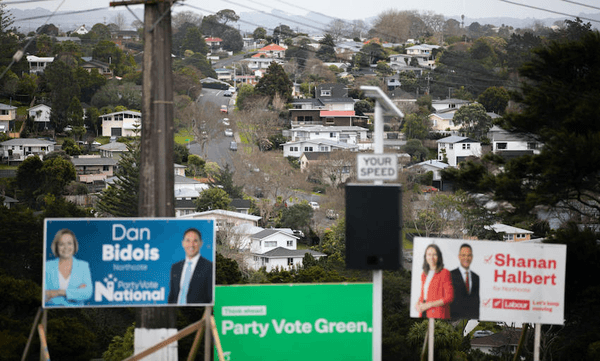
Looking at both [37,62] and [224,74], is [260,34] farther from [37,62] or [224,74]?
[37,62]

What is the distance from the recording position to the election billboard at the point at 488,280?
923 centimetres

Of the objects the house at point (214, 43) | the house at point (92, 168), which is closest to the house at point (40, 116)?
the house at point (92, 168)

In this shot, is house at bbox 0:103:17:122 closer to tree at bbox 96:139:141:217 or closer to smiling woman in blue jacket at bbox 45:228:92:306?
tree at bbox 96:139:141:217

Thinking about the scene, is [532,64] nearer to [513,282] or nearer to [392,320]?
[513,282]

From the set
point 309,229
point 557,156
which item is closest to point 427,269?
point 557,156

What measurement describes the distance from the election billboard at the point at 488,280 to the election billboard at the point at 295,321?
0.98 m

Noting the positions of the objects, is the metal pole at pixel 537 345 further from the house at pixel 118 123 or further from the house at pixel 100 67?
the house at pixel 100 67

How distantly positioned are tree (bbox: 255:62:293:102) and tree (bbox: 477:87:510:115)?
71.0 feet

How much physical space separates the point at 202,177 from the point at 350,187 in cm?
5459

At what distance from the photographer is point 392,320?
21750mm

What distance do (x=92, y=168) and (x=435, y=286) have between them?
5350 cm

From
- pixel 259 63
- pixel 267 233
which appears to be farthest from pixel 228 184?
pixel 259 63

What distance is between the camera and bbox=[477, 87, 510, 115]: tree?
3309 inches

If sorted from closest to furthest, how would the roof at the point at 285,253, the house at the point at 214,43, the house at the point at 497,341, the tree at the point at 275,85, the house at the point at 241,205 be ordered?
the house at the point at 497,341
the roof at the point at 285,253
the house at the point at 241,205
the tree at the point at 275,85
the house at the point at 214,43
